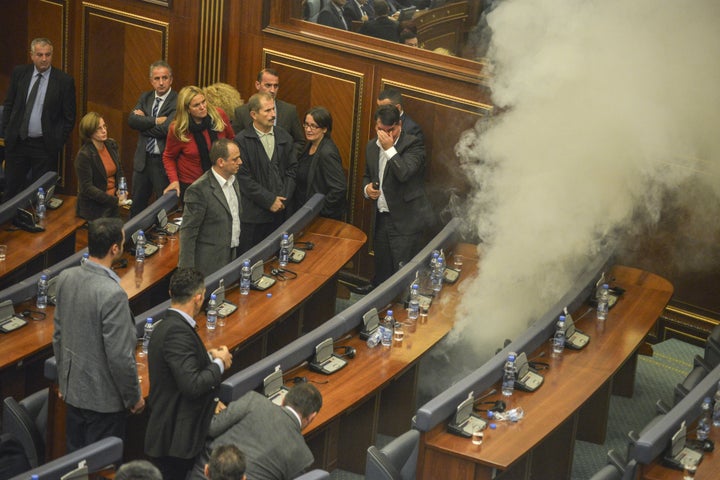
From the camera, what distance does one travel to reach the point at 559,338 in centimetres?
696

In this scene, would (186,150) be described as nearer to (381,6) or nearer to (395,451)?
(381,6)

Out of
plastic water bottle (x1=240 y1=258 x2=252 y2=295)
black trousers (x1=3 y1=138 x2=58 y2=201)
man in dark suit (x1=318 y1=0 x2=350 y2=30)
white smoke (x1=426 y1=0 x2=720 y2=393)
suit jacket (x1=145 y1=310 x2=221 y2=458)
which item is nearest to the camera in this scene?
suit jacket (x1=145 y1=310 x2=221 y2=458)

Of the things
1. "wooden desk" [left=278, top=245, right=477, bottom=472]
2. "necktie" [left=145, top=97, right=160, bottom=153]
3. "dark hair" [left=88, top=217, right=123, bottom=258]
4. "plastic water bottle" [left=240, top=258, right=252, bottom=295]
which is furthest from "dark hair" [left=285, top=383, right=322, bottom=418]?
"necktie" [left=145, top=97, right=160, bottom=153]

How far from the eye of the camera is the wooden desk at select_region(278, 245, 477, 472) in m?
6.42

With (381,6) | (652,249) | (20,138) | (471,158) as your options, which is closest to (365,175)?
(471,158)

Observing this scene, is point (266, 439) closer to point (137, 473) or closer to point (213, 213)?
point (137, 473)

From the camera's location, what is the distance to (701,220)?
8.30 metres

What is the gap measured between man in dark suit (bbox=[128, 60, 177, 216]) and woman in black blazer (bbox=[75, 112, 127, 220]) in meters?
0.53

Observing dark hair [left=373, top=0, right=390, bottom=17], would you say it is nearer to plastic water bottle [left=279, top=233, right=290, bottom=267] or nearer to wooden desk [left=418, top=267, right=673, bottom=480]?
plastic water bottle [left=279, top=233, right=290, bottom=267]

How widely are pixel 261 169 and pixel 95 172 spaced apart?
112 centimetres

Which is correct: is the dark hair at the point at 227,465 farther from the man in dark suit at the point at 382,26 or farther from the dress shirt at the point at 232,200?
the man in dark suit at the point at 382,26

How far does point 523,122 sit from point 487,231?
2.40 ft

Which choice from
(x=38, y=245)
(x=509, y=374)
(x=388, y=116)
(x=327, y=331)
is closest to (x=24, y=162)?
(x=38, y=245)

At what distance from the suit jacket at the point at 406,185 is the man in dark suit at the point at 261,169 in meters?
0.59
